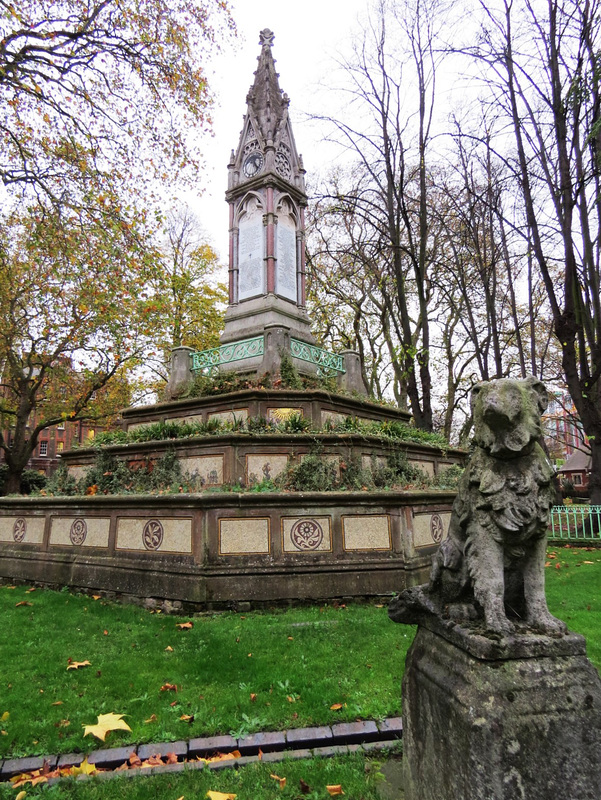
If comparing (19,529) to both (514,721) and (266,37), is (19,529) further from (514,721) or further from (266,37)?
(266,37)

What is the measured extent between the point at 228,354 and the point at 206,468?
12.6 feet

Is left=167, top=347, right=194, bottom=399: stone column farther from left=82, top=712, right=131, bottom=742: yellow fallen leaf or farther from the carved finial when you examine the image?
the carved finial

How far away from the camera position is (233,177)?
1300cm

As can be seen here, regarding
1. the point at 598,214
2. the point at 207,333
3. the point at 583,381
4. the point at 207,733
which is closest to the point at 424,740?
the point at 207,733

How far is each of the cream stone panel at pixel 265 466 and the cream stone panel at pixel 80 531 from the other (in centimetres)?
243

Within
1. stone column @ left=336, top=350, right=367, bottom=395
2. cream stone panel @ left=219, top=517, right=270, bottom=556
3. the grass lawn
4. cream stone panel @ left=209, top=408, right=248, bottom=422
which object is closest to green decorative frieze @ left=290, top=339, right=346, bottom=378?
→ stone column @ left=336, top=350, right=367, bottom=395

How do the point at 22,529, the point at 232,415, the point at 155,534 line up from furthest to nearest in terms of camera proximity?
the point at 232,415, the point at 22,529, the point at 155,534

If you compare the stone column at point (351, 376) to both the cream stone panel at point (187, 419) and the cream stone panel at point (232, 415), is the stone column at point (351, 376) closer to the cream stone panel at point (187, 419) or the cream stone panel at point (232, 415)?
the cream stone panel at point (232, 415)

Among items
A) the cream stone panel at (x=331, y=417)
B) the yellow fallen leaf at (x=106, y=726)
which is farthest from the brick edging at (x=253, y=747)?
the cream stone panel at (x=331, y=417)

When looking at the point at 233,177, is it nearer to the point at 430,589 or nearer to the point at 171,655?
the point at 171,655

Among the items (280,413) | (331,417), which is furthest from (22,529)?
(331,417)

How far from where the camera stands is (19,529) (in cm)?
920

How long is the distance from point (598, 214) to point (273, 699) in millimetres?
16238

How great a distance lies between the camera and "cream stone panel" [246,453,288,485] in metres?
8.33
